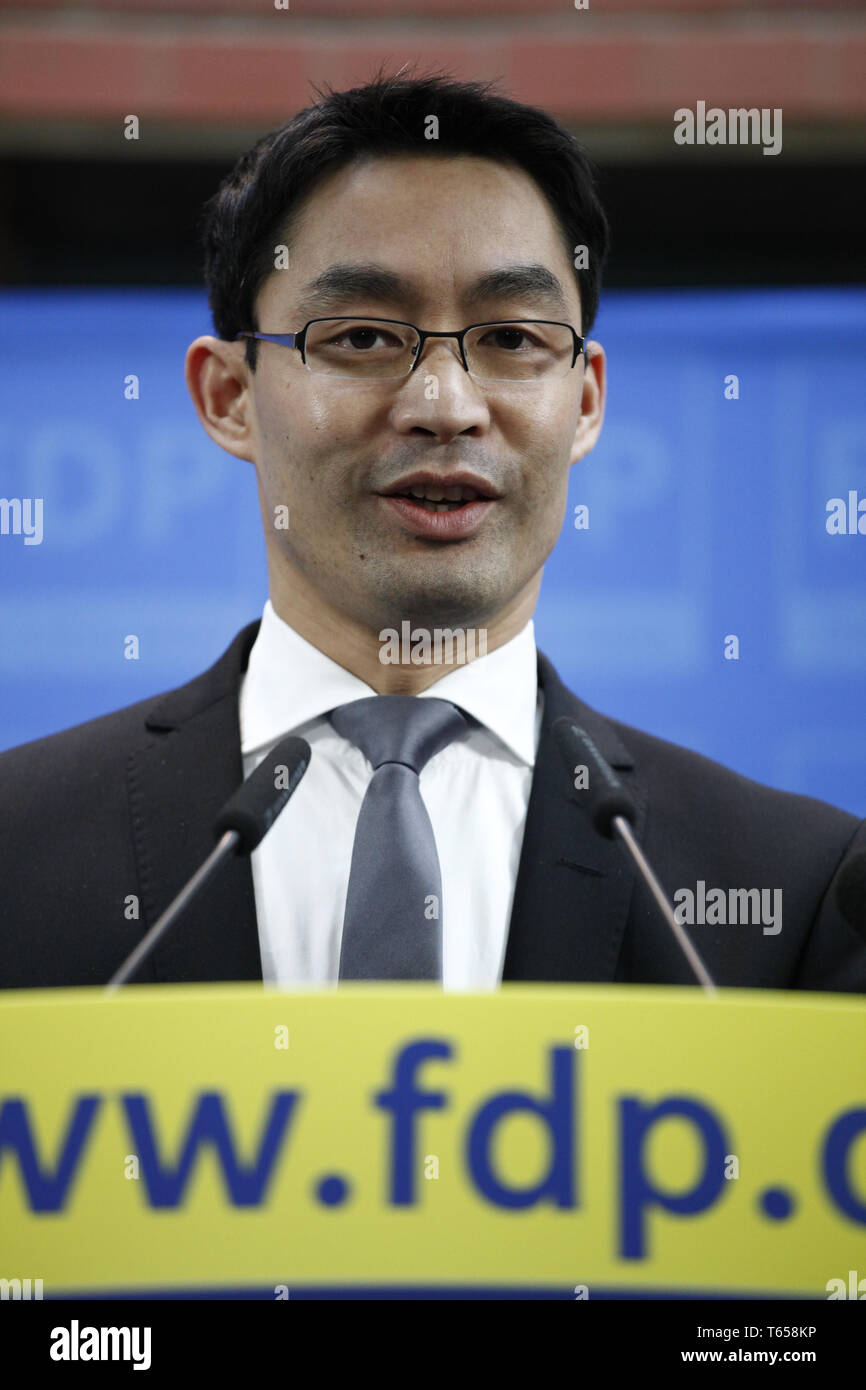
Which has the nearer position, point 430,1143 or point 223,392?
point 430,1143

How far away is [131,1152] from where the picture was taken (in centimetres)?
85

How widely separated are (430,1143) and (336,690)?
615 mm

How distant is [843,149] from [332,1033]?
2010 millimetres

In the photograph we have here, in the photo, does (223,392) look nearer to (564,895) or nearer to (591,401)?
(591,401)

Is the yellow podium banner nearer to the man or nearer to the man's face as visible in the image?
the man

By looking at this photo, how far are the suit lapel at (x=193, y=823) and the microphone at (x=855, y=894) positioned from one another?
48 cm

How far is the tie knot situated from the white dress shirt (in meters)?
0.02

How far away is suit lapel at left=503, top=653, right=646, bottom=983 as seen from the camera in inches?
48.9

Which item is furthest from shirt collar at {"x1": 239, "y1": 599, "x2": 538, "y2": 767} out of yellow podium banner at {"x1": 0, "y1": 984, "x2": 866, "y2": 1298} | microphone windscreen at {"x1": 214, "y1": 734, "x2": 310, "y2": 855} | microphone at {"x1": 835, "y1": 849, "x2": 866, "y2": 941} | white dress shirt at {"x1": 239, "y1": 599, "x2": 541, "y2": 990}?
yellow podium banner at {"x1": 0, "y1": 984, "x2": 866, "y2": 1298}

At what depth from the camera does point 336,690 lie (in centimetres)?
140

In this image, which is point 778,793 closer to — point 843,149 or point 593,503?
point 593,503

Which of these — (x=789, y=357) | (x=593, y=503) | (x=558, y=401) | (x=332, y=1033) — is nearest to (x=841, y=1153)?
(x=332, y=1033)

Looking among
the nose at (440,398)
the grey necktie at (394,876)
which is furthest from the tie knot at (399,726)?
the nose at (440,398)

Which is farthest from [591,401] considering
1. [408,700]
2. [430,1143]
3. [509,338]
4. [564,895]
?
[430,1143]
